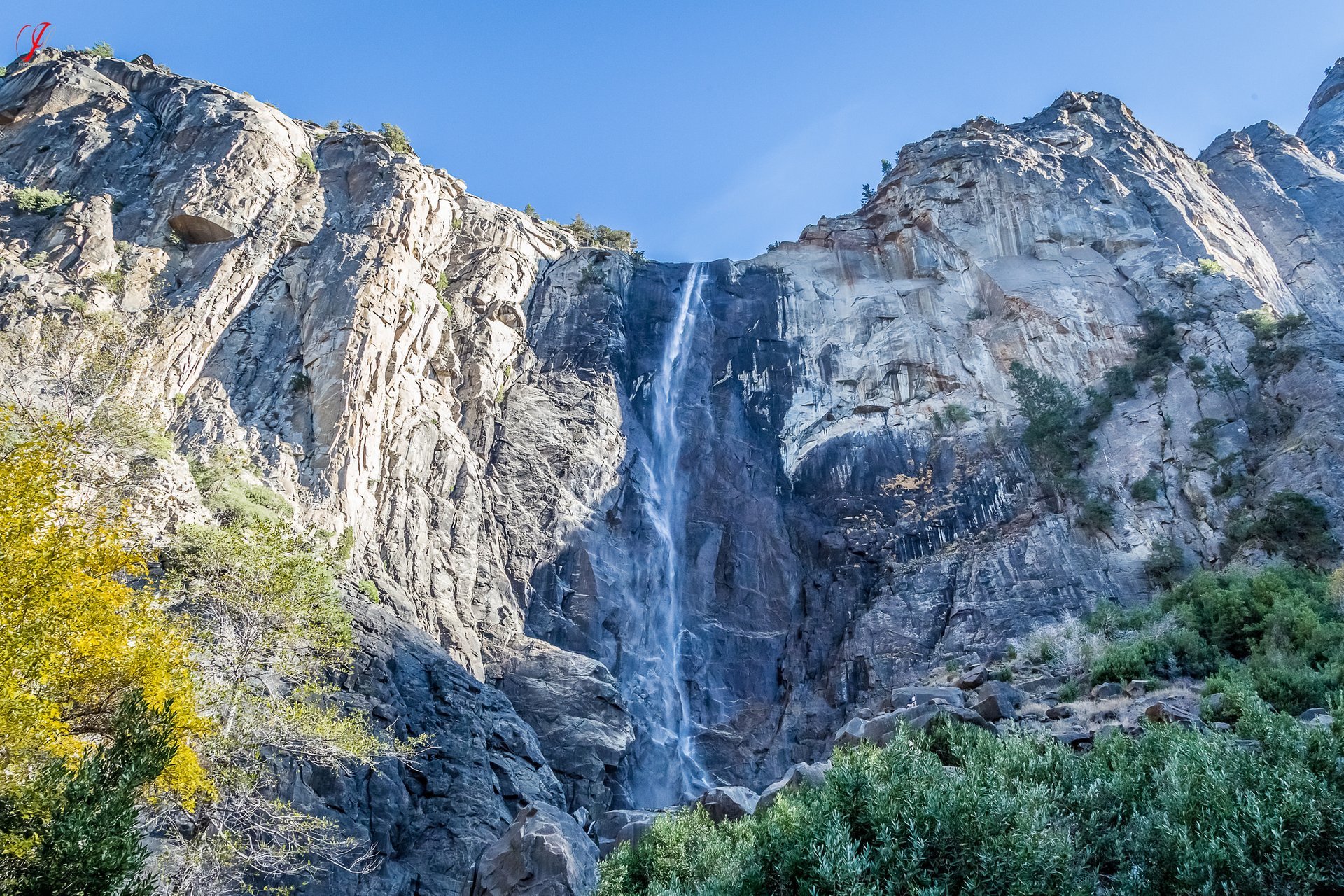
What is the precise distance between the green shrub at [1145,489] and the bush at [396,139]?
36817mm

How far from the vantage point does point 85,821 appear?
322 inches

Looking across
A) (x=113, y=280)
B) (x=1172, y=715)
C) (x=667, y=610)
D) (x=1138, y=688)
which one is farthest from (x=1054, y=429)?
(x=113, y=280)

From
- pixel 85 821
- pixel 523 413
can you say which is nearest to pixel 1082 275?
pixel 523 413

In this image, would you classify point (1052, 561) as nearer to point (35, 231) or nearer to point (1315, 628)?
point (1315, 628)

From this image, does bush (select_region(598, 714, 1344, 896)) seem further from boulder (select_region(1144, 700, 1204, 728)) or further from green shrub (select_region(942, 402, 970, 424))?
green shrub (select_region(942, 402, 970, 424))

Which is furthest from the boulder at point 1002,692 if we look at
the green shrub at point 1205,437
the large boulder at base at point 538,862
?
the green shrub at point 1205,437

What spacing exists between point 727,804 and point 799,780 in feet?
5.23

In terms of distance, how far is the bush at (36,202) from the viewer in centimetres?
3011

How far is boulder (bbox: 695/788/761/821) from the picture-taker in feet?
54.7

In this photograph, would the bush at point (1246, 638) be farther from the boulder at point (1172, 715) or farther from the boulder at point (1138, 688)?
the boulder at point (1172, 715)

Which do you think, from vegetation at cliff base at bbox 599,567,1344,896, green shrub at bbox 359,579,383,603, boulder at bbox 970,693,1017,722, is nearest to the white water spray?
green shrub at bbox 359,579,383,603

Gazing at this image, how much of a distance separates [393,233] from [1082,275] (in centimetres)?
3141

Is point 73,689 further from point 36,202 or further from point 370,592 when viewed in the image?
point 36,202

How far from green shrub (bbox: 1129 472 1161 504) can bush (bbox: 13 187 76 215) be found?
40717mm
